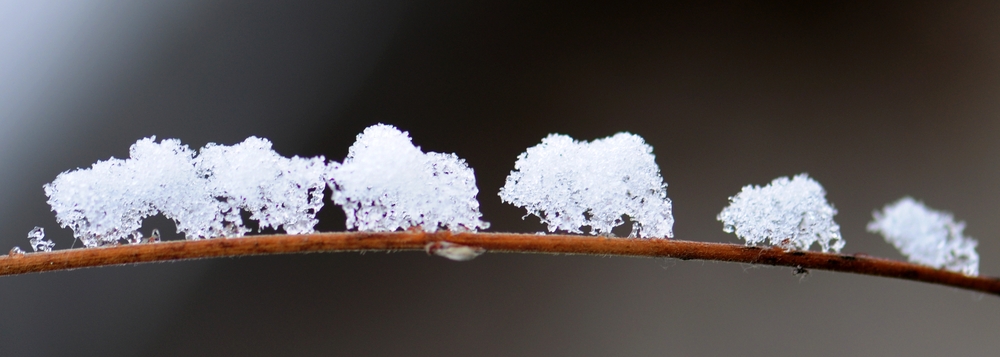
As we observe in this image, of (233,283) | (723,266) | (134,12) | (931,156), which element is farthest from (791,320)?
(134,12)

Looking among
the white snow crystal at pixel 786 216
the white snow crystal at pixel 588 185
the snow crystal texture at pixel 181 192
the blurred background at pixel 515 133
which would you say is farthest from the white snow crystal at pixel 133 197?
the blurred background at pixel 515 133

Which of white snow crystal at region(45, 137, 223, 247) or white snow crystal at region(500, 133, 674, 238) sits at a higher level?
white snow crystal at region(500, 133, 674, 238)

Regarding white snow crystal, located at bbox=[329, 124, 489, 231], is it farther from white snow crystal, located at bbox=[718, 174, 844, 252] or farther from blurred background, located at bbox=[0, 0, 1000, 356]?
blurred background, located at bbox=[0, 0, 1000, 356]

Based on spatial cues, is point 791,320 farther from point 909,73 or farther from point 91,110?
point 91,110

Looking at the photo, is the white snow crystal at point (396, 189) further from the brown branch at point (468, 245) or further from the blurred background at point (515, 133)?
the blurred background at point (515, 133)

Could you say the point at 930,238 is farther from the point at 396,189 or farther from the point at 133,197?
the point at 133,197

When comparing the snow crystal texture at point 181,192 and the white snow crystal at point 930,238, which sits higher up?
the white snow crystal at point 930,238

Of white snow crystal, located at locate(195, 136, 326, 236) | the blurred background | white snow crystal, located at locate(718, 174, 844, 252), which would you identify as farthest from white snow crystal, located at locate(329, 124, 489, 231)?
the blurred background
